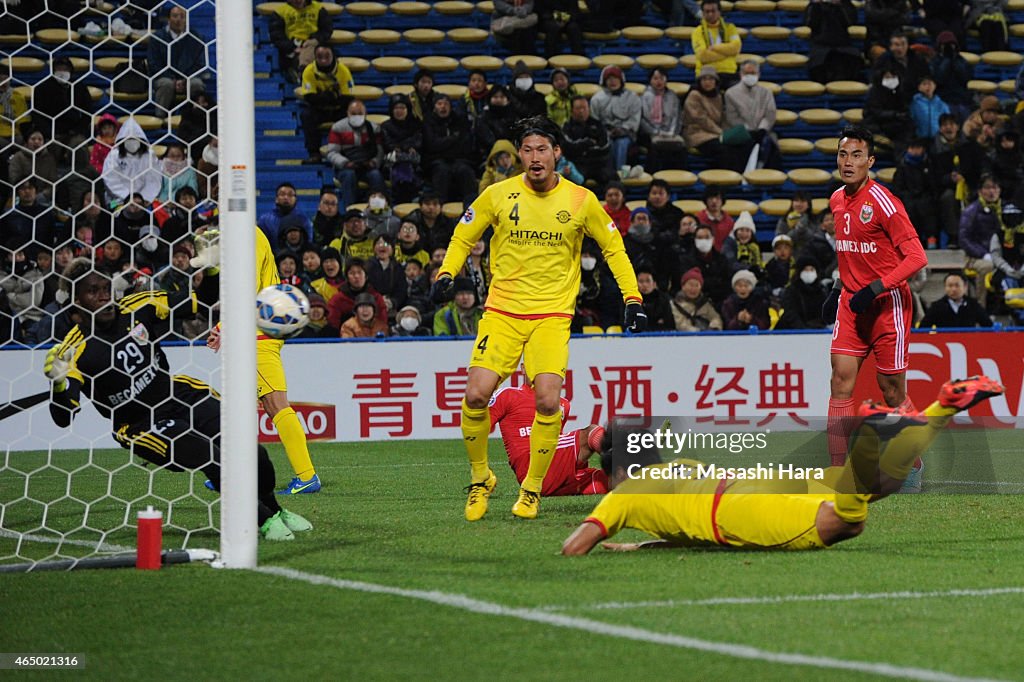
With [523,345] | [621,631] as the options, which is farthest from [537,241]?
[621,631]

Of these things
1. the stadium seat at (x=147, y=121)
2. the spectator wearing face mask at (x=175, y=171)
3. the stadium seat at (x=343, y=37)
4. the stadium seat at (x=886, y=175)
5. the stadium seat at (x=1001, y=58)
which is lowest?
the stadium seat at (x=886, y=175)

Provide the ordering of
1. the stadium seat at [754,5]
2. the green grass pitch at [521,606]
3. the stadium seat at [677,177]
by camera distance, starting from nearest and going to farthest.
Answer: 1. the green grass pitch at [521,606]
2. the stadium seat at [677,177]
3. the stadium seat at [754,5]

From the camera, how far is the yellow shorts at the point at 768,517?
22.4ft

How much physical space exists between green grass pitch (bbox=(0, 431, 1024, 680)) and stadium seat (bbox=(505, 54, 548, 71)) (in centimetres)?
1435

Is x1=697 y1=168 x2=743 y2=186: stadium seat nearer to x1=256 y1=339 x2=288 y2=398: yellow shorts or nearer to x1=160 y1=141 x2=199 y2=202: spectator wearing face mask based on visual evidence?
x1=256 y1=339 x2=288 y2=398: yellow shorts

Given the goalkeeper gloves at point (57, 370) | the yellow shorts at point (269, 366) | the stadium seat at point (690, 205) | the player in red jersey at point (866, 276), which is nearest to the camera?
the goalkeeper gloves at point (57, 370)

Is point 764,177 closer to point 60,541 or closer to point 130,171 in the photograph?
point 130,171

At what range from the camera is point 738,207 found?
66.4 ft

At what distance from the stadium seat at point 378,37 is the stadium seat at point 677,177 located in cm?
506

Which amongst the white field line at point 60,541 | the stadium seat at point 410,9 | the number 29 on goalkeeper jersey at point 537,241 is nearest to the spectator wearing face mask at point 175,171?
the number 29 on goalkeeper jersey at point 537,241

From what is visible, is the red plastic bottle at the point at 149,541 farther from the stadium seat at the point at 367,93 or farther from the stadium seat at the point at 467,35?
the stadium seat at the point at 467,35

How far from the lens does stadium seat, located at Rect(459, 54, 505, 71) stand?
22.1 m

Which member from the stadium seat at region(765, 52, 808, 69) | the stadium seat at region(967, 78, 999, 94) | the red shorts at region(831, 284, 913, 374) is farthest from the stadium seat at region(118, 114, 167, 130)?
the stadium seat at region(967, 78, 999, 94)

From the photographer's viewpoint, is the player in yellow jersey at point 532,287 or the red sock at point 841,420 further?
the red sock at point 841,420
